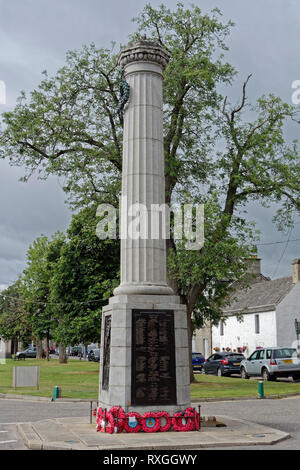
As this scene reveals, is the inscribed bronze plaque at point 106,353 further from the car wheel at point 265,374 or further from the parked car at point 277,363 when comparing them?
the car wheel at point 265,374

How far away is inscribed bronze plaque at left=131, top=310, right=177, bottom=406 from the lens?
437 inches

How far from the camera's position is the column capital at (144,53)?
1316cm

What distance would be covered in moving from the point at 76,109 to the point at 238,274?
11.7 m

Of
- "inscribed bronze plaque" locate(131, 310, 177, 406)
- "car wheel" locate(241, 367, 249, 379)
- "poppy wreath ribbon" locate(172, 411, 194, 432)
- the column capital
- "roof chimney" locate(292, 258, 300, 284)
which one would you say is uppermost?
the column capital

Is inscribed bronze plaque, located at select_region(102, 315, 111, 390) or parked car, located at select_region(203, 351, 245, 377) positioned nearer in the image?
inscribed bronze plaque, located at select_region(102, 315, 111, 390)

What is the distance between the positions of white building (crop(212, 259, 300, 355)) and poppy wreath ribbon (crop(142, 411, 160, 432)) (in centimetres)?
2975

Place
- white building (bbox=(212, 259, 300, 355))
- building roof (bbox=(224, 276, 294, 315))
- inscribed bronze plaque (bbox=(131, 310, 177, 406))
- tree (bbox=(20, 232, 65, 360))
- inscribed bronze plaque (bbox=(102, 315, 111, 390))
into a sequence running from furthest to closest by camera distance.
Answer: tree (bbox=(20, 232, 65, 360))
building roof (bbox=(224, 276, 294, 315))
white building (bbox=(212, 259, 300, 355))
inscribed bronze plaque (bbox=(102, 315, 111, 390))
inscribed bronze plaque (bbox=(131, 310, 177, 406))

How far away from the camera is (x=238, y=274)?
23078 mm

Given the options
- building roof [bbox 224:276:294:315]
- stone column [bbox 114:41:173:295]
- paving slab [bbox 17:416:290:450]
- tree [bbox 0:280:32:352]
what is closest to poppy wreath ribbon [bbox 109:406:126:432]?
paving slab [bbox 17:416:290:450]

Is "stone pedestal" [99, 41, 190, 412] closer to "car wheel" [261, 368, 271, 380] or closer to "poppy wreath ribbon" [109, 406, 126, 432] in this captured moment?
"poppy wreath ribbon" [109, 406, 126, 432]

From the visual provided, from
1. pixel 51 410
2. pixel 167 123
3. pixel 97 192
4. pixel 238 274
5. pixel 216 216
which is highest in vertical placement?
pixel 167 123
